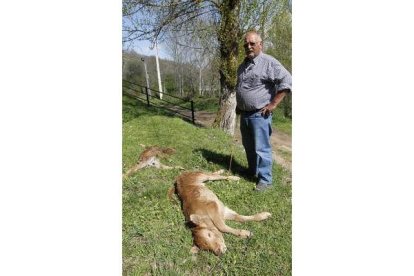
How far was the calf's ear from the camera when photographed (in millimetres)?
2832

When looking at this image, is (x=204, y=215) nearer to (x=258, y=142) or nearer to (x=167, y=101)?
(x=258, y=142)

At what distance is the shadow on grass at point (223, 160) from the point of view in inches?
127

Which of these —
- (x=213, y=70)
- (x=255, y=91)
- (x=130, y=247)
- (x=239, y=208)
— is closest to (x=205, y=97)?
(x=213, y=70)

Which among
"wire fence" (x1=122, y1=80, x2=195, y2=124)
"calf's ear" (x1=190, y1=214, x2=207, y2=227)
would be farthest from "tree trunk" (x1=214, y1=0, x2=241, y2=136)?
"calf's ear" (x1=190, y1=214, x2=207, y2=227)

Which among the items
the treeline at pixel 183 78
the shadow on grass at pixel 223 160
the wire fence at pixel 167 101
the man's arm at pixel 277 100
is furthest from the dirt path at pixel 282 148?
the wire fence at pixel 167 101

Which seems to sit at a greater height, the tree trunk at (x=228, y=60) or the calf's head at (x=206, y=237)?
the tree trunk at (x=228, y=60)

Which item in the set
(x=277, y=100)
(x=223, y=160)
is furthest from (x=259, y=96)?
(x=223, y=160)

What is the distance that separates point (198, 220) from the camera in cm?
284

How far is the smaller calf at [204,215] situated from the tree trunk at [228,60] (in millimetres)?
518

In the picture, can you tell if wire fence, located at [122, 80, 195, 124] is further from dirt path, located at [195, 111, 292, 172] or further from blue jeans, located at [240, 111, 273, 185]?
Result: dirt path, located at [195, 111, 292, 172]

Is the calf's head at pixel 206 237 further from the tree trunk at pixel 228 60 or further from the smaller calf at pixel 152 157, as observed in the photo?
the tree trunk at pixel 228 60

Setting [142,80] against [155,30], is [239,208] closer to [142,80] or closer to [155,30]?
[142,80]

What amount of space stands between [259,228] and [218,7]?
1684mm

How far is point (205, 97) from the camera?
3240 mm
